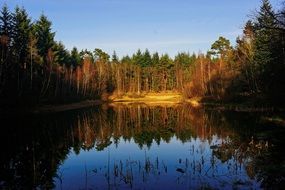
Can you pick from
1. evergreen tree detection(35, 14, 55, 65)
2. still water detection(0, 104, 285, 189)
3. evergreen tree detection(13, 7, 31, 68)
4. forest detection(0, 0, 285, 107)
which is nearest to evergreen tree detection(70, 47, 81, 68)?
forest detection(0, 0, 285, 107)

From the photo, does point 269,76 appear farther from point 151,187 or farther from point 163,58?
point 163,58

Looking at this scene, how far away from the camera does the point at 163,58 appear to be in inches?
5517

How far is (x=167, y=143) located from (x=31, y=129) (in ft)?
49.2

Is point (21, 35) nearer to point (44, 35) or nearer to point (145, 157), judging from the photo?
point (44, 35)

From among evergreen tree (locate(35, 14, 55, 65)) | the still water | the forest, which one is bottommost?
the still water

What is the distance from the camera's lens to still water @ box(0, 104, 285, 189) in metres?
15.4

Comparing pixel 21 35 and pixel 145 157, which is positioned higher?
pixel 21 35

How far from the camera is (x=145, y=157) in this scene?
860 inches

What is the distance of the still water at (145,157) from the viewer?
15359 mm

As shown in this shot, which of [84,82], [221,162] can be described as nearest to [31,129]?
[221,162]

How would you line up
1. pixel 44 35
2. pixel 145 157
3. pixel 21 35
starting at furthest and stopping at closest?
1. pixel 44 35
2. pixel 21 35
3. pixel 145 157

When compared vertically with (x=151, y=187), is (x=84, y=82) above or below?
above

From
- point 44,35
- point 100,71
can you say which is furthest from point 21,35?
point 100,71

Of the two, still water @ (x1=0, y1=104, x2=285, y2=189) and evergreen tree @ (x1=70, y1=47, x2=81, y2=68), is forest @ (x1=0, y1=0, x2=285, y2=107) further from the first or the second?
still water @ (x1=0, y1=104, x2=285, y2=189)
